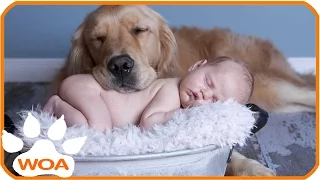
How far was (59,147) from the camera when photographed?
4.41 feet

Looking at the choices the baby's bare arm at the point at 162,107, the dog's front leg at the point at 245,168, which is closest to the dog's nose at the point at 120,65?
the baby's bare arm at the point at 162,107

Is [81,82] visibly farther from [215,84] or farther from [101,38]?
[215,84]

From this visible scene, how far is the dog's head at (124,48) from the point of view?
Result: 168cm

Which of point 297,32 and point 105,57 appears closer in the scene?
point 105,57

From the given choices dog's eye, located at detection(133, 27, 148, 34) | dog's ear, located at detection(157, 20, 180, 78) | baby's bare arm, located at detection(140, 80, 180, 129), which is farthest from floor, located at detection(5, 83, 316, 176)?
dog's eye, located at detection(133, 27, 148, 34)

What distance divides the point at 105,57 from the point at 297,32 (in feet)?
6.63

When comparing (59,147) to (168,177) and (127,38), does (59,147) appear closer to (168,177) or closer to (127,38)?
(168,177)

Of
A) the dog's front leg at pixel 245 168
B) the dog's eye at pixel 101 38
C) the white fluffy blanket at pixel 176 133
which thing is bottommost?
the dog's front leg at pixel 245 168

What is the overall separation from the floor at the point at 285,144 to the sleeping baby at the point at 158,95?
1.73ft

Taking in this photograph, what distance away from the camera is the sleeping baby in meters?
1.62

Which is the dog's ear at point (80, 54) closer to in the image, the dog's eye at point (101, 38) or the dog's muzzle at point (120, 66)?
the dog's eye at point (101, 38)

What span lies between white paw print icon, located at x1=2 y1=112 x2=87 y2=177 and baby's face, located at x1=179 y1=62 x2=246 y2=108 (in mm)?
447

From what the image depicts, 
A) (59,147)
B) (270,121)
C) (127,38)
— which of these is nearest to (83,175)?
(59,147)

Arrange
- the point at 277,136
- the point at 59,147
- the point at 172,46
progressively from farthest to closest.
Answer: the point at 277,136 → the point at 172,46 → the point at 59,147
